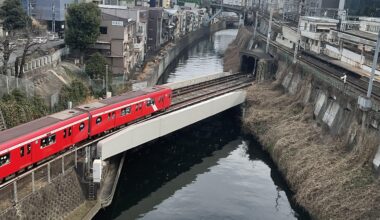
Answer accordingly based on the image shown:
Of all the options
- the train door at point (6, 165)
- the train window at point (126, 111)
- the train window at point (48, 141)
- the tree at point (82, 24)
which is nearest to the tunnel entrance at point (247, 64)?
the tree at point (82, 24)

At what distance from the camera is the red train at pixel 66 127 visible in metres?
19.0

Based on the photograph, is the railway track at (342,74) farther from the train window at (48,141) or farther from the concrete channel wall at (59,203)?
the train window at (48,141)

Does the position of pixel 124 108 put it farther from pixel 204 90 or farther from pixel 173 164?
pixel 204 90

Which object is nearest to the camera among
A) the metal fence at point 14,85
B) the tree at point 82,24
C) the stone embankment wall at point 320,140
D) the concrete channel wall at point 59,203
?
the concrete channel wall at point 59,203

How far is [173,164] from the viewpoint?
98.0 ft

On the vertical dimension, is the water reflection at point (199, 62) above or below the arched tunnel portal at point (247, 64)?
below

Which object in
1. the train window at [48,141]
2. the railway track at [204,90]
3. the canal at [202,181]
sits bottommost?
the canal at [202,181]

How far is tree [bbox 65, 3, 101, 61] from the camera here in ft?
129

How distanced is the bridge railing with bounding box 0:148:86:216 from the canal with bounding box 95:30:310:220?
10.4ft

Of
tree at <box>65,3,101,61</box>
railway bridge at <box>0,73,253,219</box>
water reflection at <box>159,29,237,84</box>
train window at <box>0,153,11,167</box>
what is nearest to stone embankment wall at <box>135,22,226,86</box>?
water reflection at <box>159,29,237,84</box>

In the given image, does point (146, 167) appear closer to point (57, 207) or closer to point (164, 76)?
point (57, 207)

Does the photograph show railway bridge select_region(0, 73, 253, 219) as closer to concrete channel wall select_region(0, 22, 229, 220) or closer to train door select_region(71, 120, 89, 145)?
concrete channel wall select_region(0, 22, 229, 220)

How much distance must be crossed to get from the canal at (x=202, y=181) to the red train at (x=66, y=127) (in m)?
3.13

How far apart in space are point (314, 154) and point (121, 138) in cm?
1213
